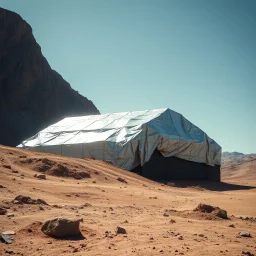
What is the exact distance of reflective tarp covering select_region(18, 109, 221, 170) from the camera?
1997 cm

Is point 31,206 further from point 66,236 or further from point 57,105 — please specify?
point 57,105

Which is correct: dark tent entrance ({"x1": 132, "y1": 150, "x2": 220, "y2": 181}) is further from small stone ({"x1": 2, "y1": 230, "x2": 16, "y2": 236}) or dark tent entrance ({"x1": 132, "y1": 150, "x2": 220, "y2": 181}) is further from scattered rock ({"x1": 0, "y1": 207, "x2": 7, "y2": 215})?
small stone ({"x1": 2, "y1": 230, "x2": 16, "y2": 236})

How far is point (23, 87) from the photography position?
1969 inches

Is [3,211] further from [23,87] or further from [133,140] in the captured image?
[23,87]

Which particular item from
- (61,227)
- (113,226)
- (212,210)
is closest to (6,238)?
(61,227)

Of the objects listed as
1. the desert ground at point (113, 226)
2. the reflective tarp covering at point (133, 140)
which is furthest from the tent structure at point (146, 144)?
the desert ground at point (113, 226)

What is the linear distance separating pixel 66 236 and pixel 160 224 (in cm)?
184

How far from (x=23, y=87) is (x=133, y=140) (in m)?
35.7

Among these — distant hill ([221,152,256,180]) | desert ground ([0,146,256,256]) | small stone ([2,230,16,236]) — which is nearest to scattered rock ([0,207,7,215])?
desert ground ([0,146,256,256])

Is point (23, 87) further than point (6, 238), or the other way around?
point (23, 87)

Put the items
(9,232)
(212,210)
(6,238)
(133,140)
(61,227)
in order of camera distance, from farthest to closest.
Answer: (133,140) → (212,210) → (61,227) → (9,232) → (6,238)

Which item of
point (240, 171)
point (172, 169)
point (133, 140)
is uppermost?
point (133, 140)

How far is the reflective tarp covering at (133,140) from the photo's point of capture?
20.0m

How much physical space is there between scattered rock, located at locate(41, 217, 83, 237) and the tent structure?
1539cm
